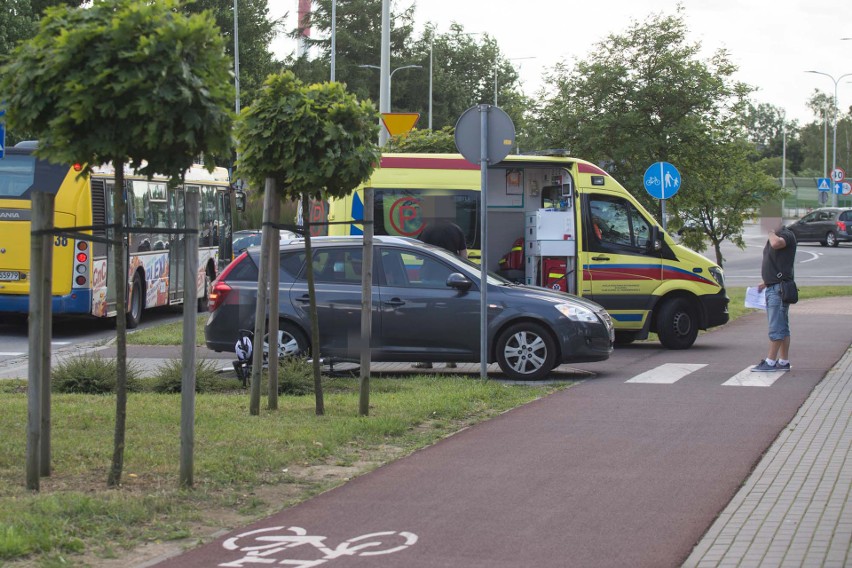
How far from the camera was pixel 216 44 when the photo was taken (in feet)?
23.0

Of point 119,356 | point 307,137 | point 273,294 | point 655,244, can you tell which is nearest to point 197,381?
point 273,294

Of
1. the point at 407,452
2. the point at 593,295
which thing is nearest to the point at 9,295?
the point at 593,295

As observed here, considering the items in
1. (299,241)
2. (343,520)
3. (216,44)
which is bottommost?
(343,520)

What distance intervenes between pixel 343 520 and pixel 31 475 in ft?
6.28

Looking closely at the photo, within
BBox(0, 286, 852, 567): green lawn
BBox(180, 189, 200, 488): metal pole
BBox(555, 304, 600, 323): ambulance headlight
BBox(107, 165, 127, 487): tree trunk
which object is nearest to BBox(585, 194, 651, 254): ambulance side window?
BBox(555, 304, 600, 323): ambulance headlight

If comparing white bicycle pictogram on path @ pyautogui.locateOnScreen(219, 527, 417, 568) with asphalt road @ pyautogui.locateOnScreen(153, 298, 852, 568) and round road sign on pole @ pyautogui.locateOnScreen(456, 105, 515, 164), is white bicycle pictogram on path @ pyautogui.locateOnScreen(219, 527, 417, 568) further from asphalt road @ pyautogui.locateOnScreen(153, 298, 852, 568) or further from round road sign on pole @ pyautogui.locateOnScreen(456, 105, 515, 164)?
round road sign on pole @ pyautogui.locateOnScreen(456, 105, 515, 164)

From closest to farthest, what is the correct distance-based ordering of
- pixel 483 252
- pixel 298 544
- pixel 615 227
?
1. pixel 298 544
2. pixel 483 252
3. pixel 615 227

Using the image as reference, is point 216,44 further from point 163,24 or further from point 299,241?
point 299,241

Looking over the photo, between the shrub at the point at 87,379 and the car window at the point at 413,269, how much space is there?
3165 mm

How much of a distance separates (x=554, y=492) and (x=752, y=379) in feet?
22.0

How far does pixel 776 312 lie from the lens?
46.2 feet

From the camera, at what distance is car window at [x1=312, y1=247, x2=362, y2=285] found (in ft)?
46.0

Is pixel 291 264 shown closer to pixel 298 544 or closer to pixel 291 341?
pixel 291 341

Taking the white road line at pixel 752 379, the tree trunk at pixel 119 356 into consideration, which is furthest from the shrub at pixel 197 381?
the white road line at pixel 752 379
